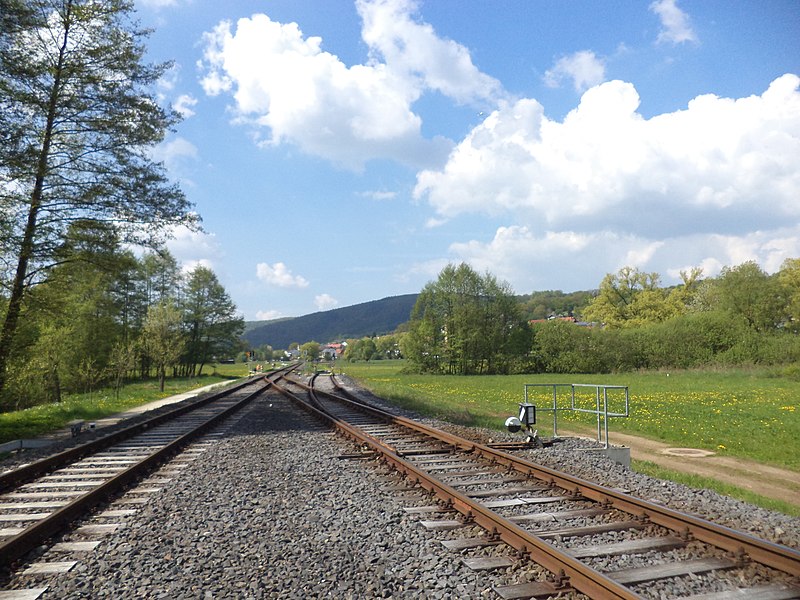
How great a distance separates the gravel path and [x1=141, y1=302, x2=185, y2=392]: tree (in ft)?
85.4

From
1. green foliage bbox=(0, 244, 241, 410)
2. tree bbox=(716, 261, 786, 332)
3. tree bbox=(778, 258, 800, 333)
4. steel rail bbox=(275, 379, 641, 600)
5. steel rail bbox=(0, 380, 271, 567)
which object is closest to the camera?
steel rail bbox=(275, 379, 641, 600)

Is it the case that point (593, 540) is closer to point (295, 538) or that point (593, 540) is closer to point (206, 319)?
point (295, 538)

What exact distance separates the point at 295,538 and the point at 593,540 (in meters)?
2.84

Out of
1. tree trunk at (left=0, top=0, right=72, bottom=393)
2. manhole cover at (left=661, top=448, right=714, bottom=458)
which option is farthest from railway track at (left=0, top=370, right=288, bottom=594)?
manhole cover at (left=661, top=448, right=714, bottom=458)

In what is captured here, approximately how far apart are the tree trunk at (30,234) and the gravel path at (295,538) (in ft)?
28.2

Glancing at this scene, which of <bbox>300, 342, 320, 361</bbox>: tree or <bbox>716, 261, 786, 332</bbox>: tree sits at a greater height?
<bbox>716, 261, 786, 332</bbox>: tree

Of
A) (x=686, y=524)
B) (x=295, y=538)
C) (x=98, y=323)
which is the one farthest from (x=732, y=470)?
(x=98, y=323)

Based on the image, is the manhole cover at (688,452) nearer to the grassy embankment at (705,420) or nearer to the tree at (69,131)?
the grassy embankment at (705,420)

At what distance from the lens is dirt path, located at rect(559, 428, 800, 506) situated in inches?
358

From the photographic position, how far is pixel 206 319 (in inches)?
2667

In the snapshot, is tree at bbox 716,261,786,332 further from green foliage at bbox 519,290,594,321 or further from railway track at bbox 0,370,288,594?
green foliage at bbox 519,290,594,321

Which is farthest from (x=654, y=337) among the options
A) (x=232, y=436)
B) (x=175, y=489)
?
(x=175, y=489)

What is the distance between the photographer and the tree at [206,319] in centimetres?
6669

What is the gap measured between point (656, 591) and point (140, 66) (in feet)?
57.7
